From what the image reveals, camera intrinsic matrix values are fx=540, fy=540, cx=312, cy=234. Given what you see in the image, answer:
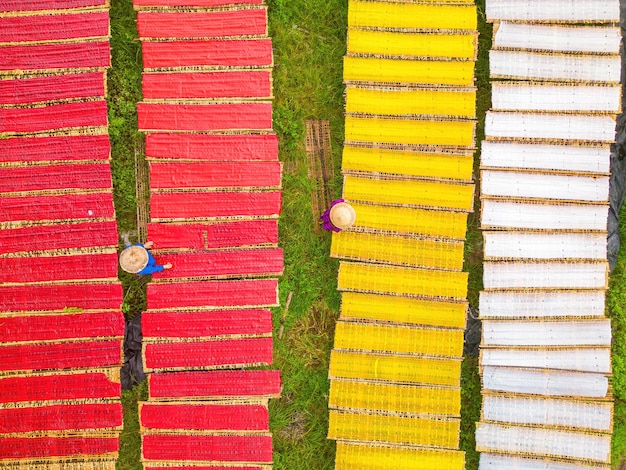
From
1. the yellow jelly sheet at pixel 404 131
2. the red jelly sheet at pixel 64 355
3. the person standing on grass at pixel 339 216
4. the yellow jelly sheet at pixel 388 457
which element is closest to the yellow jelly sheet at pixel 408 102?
the yellow jelly sheet at pixel 404 131

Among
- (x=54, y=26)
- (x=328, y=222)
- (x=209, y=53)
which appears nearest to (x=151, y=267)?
(x=328, y=222)

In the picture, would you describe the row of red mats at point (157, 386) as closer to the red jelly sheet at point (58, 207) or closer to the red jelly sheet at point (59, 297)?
the red jelly sheet at point (59, 297)

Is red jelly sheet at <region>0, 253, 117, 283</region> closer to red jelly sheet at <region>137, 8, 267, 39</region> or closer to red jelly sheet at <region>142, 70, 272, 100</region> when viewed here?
red jelly sheet at <region>142, 70, 272, 100</region>

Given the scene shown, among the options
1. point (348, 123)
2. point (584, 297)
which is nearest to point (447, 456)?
point (584, 297)

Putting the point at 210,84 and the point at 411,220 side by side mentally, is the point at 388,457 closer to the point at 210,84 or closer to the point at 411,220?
the point at 411,220

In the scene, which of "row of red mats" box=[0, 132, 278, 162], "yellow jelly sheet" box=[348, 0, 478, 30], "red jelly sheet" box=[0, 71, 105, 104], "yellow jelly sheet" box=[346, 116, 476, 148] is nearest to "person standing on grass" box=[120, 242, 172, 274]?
"row of red mats" box=[0, 132, 278, 162]
